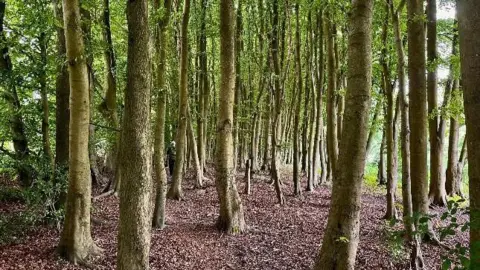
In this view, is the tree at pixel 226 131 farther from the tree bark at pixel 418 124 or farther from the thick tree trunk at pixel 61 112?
the tree bark at pixel 418 124

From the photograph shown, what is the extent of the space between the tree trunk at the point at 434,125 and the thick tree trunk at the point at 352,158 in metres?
6.84

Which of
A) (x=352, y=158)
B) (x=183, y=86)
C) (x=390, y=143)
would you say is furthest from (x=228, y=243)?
(x=390, y=143)

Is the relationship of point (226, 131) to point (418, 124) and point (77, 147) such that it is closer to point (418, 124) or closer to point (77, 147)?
point (77, 147)

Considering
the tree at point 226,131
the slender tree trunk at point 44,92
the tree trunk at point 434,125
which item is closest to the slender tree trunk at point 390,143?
the tree trunk at point 434,125

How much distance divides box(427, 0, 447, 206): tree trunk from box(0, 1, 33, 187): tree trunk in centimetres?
1045

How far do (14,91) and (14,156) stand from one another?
6.47 ft

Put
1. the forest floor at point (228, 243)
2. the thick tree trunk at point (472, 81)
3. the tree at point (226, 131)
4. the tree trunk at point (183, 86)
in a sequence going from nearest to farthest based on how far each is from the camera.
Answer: the thick tree trunk at point (472, 81)
the forest floor at point (228, 243)
the tree at point (226, 131)
the tree trunk at point (183, 86)

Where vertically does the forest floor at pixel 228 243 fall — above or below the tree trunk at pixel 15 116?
below

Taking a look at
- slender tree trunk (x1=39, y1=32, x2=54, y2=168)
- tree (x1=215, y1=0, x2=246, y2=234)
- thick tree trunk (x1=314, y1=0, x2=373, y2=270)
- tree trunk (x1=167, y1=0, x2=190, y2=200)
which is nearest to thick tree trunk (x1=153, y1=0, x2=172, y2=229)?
tree (x1=215, y1=0, x2=246, y2=234)

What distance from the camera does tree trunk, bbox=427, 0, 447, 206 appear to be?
12195 mm

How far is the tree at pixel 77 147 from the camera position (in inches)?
246

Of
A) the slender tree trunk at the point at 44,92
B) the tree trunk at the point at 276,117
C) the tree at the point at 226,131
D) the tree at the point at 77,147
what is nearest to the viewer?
the tree at the point at 77,147

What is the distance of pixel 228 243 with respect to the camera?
28.1 ft

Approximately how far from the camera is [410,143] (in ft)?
28.3
